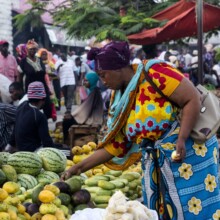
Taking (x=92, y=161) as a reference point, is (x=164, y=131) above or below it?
above

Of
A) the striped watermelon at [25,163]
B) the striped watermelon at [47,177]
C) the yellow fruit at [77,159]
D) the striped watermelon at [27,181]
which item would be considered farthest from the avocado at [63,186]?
the yellow fruit at [77,159]

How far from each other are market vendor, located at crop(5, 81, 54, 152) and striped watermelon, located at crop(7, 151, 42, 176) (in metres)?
1.32

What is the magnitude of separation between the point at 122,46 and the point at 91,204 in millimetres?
1265

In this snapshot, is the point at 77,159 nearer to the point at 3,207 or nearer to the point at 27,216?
the point at 27,216

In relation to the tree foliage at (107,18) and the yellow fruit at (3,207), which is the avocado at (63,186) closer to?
the yellow fruit at (3,207)

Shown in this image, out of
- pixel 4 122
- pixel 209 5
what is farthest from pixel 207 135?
pixel 209 5

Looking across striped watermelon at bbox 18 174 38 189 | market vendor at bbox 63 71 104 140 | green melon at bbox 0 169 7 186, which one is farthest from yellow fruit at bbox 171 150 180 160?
market vendor at bbox 63 71 104 140

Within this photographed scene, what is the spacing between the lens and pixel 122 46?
3611 millimetres

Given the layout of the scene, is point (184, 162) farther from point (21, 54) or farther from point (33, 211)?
point (21, 54)

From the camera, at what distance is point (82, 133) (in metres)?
9.15

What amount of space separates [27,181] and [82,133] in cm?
444

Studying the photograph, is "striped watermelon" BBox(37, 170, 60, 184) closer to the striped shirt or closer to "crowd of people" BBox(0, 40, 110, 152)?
"crowd of people" BBox(0, 40, 110, 152)

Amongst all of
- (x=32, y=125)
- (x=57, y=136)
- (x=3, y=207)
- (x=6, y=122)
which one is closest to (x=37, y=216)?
(x=3, y=207)

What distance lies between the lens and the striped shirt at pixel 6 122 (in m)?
7.50
